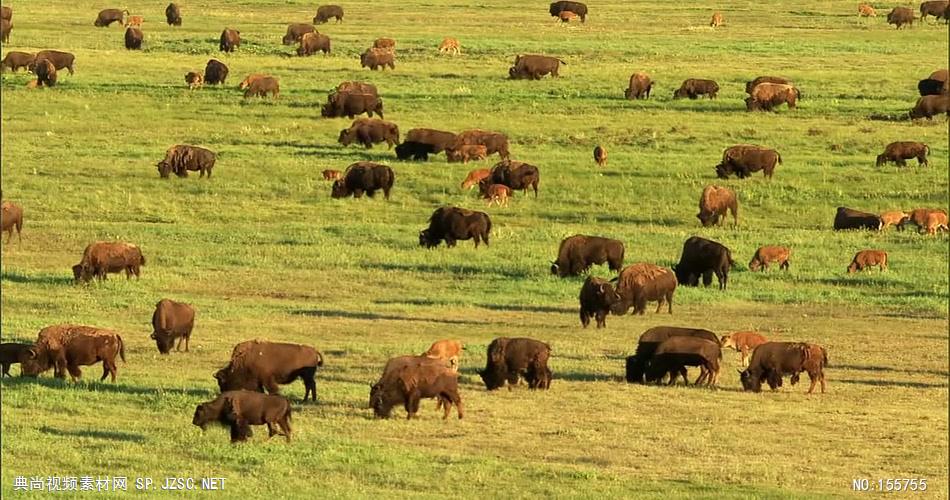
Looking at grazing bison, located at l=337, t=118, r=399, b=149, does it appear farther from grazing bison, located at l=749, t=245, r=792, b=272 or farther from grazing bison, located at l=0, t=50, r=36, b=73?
grazing bison, located at l=0, t=50, r=36, b=73

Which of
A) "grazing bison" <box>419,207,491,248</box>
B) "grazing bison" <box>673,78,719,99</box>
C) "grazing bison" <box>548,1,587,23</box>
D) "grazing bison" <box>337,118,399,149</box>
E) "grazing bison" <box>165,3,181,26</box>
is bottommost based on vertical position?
"grazing bison" <box>419,207,491,248</box>

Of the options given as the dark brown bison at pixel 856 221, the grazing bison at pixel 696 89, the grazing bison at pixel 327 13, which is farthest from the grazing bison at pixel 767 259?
the grazing bison at pixel 327 13

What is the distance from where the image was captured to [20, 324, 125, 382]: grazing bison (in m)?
24.4

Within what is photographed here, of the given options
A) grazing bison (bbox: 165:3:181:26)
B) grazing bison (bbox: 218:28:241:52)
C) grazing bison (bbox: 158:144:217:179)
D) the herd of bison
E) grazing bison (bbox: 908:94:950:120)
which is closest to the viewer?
the herd of bison

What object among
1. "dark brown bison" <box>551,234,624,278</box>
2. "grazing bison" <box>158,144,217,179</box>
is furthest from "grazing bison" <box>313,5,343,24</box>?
"dark brown bison" <box>551,234,624,278</box>

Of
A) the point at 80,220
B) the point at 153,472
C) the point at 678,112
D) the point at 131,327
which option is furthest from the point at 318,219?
the point at 153,472

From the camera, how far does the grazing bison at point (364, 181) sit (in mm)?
41062

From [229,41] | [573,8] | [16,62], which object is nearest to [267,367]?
[16,62]

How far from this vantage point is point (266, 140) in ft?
154

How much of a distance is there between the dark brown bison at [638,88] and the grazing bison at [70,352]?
30.5 meters

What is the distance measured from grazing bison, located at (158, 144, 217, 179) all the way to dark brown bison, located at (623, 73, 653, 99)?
1464 cm

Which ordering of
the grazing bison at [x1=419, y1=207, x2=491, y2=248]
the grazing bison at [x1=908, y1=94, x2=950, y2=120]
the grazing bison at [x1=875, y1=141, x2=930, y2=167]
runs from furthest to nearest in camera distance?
the grazing bison at [x1=908, y1=94, x2=950, y2=120] → the grazing bison at [x1=875, y1=141, x2=930, y2=167] → the grazing bison at [x1=419, y1=207, x2=491, y2=248]

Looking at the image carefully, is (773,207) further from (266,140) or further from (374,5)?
(374,5)

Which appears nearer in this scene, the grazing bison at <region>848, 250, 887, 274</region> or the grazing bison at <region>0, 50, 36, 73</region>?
the grazing bison at <region>848, 250, 887, 274</region>
